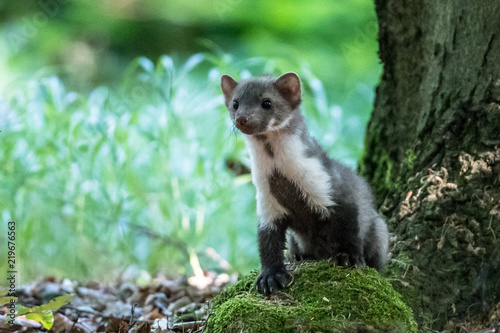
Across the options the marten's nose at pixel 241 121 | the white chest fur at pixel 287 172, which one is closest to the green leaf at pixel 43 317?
the white chest fur at pixel 287 172

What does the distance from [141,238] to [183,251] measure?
43.7 inches

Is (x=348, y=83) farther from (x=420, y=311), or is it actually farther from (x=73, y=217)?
(x=420, y=311)

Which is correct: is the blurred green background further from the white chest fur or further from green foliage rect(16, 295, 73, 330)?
green foliage rect(16, 295, 73, 330)

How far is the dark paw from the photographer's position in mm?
3340

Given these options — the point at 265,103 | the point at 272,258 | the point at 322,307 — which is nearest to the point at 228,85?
the point at 265,103

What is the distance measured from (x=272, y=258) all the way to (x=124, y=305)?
196 centimetres

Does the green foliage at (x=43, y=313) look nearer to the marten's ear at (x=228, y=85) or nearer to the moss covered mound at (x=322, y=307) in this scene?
the moss covered mound at (x=322, y=307)

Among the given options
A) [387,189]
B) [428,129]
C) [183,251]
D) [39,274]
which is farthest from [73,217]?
[428,129]

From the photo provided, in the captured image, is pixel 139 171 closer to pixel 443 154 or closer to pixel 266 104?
pixel 266 104

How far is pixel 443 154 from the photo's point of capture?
13.4ft

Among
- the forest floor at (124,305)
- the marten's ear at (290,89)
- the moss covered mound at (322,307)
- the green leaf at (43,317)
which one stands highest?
the marten's ear at (290,89)

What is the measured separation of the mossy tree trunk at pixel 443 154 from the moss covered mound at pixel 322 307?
0.61 meters

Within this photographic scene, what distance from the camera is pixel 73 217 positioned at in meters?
6.75

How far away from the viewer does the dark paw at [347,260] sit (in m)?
3.34
